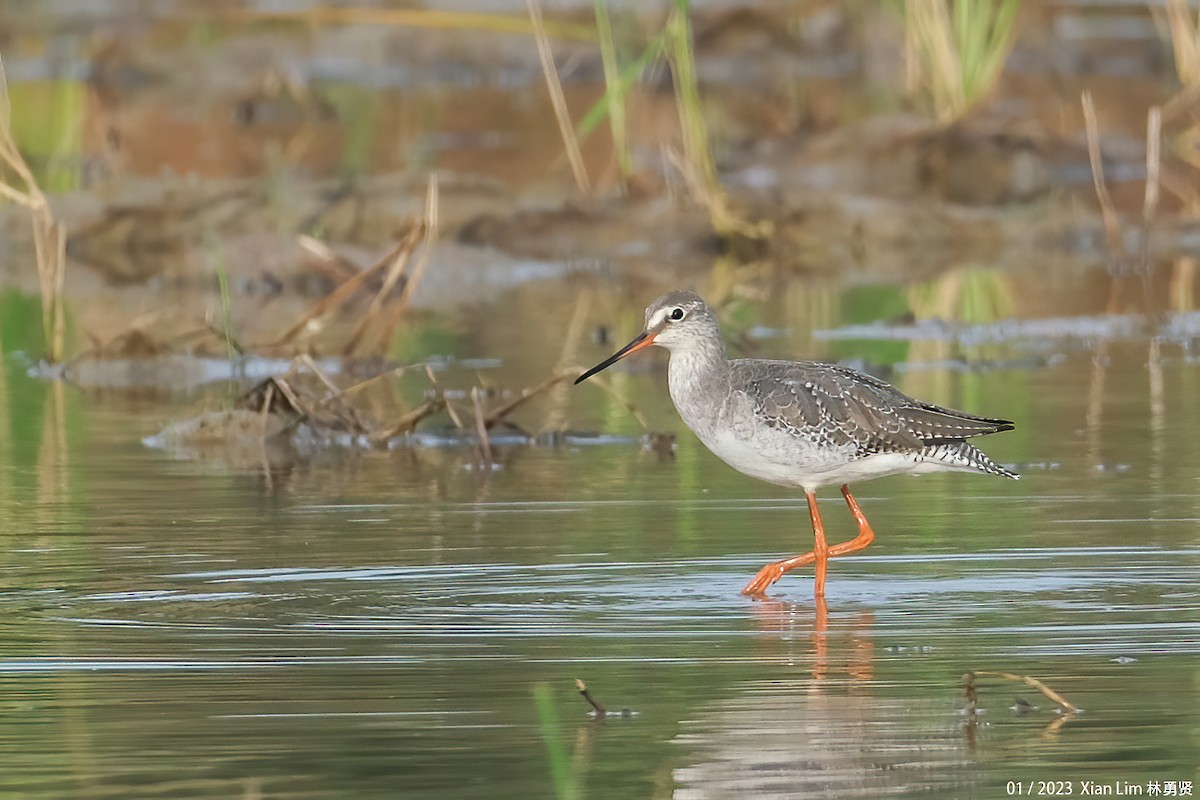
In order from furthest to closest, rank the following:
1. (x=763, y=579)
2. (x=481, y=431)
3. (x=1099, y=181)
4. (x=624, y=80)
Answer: (x=1099, y=181) < (x=624, y=80) < (x=481, y=431) < (x=763, y=579)

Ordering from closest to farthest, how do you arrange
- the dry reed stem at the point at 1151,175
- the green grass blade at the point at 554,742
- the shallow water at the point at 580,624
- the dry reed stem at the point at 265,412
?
the green grass blade at the point at 554,742
the shallow water at the point at 580,624
the dry reed stem at the point at 265,412
the dry reed stem at the point at 1151,175

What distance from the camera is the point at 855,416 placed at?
9094 millimetres

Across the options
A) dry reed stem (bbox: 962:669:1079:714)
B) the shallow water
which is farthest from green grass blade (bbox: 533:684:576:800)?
dry reed stem (bbox: 962:669:1079:714)

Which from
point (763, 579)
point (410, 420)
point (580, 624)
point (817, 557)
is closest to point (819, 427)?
point (817, 557)

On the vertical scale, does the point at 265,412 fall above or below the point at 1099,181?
below

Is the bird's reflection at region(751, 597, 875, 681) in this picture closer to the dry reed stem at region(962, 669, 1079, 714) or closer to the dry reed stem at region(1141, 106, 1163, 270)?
the dry reed stem at region(962, 669, 1079, 714)

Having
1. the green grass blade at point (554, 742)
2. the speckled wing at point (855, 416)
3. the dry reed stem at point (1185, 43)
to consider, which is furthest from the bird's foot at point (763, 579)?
the dry reed stem at point (1185, 43)

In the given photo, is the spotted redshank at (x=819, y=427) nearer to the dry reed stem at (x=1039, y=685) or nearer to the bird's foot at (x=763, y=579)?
the bird's foot at (x=763, y=579)

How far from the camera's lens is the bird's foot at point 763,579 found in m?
8.49

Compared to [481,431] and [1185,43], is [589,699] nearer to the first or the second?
[481,431]

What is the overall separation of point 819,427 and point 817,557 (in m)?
0.47

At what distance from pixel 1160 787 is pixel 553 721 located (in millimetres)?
1529

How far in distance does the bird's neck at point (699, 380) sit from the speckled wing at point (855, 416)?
0.11 metres

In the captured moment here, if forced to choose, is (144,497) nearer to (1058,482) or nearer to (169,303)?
(1058,482)
